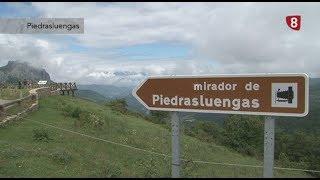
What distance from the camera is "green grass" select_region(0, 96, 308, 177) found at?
37.2ft

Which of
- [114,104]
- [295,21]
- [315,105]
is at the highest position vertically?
[295,21]

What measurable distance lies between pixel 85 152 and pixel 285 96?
12417mm

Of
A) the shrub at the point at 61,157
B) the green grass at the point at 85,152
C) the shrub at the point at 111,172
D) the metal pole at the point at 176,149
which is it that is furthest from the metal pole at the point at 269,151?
the shrub at the point at 61,157

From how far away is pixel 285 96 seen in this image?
4.75m

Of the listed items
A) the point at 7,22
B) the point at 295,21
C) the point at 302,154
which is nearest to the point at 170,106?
the point at 295,21

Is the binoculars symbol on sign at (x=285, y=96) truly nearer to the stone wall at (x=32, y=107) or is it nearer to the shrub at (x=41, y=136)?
the shrub at (x=41, y=136)

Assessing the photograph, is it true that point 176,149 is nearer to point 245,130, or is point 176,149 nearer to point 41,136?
point 41,136

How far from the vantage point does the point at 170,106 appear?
554 centimetres

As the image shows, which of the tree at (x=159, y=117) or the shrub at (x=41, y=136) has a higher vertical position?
the shrub at (x=41, y=136)

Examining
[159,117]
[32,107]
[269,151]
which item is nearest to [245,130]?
[159,117]

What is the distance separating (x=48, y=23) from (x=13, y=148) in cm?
439

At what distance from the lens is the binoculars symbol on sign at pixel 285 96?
4.71m

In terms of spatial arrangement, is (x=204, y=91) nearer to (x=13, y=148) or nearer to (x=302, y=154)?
(x=13, y=148)

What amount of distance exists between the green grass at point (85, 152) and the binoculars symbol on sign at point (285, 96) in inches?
114
